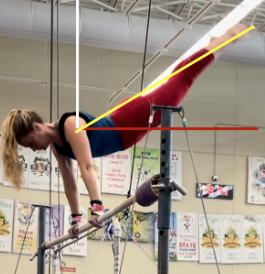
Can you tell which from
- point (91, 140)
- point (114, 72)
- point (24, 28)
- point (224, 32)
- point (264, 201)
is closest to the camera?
point (224, 32)

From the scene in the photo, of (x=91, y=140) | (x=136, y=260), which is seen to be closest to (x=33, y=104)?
(x=136, y=260)

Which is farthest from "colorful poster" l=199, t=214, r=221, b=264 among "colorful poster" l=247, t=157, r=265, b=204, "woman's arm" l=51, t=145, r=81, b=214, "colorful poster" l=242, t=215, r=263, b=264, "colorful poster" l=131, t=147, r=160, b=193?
"woman's arm" l=51, t=145, r=81, b=214

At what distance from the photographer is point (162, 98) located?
180 centimetres

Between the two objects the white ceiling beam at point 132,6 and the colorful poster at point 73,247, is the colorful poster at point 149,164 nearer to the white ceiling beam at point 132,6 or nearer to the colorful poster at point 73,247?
the colorful poster at point 73,247

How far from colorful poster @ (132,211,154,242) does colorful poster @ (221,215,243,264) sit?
0.74 m

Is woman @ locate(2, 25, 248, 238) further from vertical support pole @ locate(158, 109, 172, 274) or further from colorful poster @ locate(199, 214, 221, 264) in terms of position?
colorful poster @ locate(199, 214, 221, 264)

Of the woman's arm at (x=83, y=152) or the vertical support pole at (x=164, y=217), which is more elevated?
the woman's arm at (x=83, y=152)

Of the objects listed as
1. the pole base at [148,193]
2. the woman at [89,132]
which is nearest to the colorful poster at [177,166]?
the woman at [89,132]

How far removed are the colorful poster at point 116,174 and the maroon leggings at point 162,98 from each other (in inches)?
134

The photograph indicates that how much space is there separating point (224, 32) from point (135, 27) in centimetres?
281

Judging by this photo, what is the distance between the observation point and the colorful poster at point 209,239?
5.44m

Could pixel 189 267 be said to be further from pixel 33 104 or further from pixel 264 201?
pixel 33 104

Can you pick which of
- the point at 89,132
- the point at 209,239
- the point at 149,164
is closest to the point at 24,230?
the point at 149,164

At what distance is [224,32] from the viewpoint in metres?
1.64
